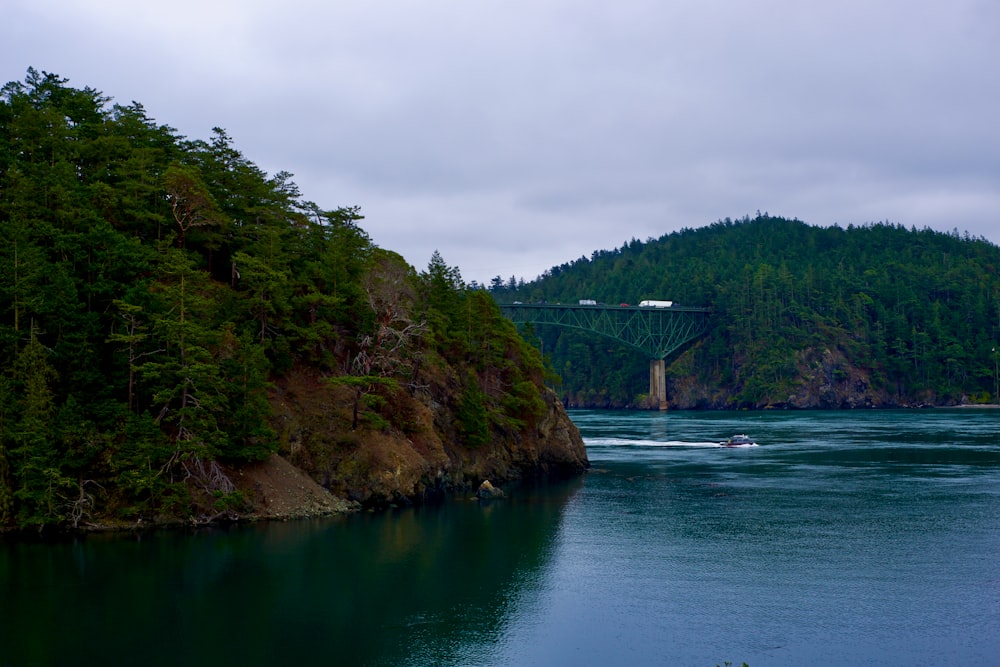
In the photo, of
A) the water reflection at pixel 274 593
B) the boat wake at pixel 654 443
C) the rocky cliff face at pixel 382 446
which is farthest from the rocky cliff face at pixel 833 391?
the water reflection at pixel 274 593

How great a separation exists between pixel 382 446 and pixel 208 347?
43.0 feet

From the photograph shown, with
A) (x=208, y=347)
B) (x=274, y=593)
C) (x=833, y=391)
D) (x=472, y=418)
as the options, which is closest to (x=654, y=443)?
(x=472, y=418)

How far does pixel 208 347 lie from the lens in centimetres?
5250

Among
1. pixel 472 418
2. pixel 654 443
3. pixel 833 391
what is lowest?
pixel 654 443

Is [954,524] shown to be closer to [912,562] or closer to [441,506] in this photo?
[912,562]

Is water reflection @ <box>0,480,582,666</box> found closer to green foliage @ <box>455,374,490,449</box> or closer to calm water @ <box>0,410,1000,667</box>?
calm water @ <box>0,410,1000,667</box>

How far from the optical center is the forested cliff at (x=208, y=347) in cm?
4644

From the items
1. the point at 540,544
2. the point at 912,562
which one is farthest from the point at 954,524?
the point at 540,544

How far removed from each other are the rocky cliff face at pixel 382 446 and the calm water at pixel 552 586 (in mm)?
2752

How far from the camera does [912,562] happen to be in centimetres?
4134

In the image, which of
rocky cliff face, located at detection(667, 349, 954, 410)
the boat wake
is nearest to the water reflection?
the boat wake

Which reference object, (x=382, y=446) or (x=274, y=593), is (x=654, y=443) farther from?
(x=274, y=593)

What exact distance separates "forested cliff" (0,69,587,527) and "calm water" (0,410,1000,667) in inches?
159

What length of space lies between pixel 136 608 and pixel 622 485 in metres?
42.2
